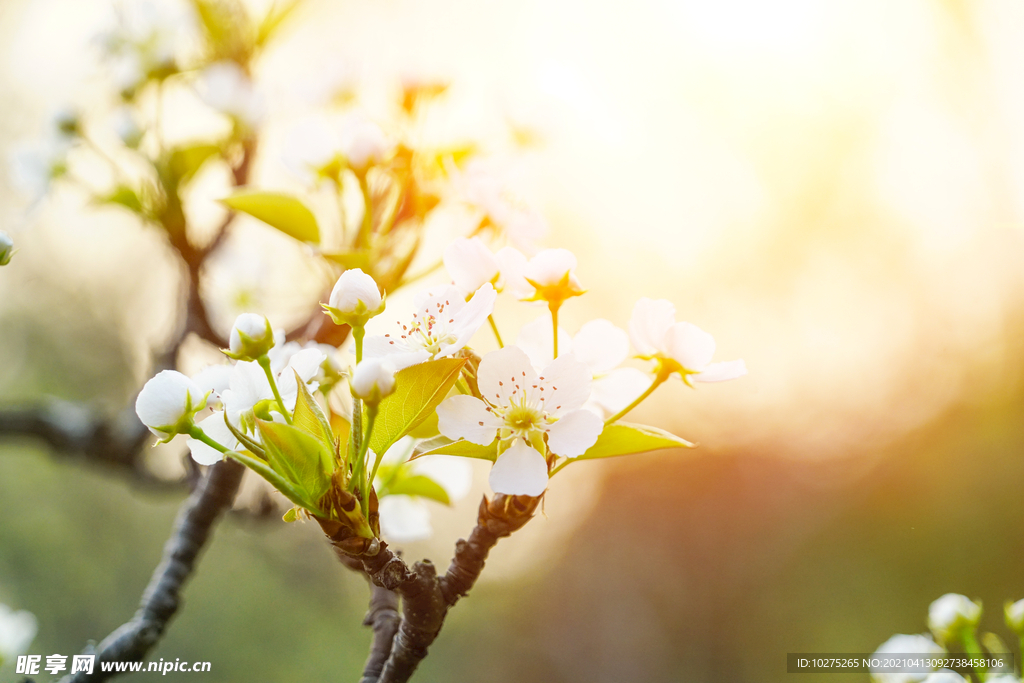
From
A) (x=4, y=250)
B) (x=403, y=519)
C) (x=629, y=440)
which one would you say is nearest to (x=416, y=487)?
(x=403, y=519)

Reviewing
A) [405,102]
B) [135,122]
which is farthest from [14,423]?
[405,102]

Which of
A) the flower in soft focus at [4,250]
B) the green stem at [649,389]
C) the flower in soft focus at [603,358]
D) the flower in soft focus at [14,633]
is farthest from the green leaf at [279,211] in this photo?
the flower in soft focus at [14,633]

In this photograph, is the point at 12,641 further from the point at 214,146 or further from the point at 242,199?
the point at 214,146

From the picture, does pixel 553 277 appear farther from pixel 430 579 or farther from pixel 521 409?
pixel 430 579

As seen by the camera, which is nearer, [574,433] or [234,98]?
[574,433]

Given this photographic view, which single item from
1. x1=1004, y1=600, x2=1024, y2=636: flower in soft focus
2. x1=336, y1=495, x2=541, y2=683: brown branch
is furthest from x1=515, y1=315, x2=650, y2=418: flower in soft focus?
x1=1004, y1=600, x2=1024, y2=636: flower in soft focus

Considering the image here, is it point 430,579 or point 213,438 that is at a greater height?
point 213,438

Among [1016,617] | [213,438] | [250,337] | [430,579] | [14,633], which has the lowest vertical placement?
[14,633]
